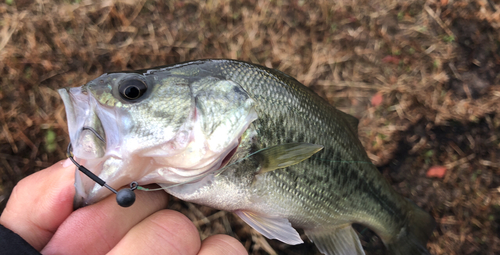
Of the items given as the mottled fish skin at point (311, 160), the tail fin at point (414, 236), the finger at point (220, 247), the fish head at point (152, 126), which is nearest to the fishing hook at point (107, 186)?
the fish head at point (152, 126)

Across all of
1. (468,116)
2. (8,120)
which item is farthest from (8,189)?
(468,116)

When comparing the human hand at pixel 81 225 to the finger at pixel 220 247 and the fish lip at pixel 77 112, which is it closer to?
the finger at pixel 220 247

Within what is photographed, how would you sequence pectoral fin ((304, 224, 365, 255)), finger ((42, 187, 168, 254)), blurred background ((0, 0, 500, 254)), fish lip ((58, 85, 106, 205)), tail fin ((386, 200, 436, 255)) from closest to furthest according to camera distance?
fish lip ((58, 85, 106, 205)) → finger ((42, 187, 168, 254)) → pectoral fin ((304, 224, 365, 255)) → tail fin ((386, 200, 436, 255)) → blurred background ((0, 0, 500, 254))

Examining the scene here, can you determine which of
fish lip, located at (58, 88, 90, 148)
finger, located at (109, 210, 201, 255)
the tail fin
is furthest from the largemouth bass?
the tail fin

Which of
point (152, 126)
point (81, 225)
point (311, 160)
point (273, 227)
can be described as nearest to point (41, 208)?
point (81, 225)

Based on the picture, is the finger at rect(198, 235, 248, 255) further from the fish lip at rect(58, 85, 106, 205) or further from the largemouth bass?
the fish lip at rect(58, 85, 106, 205)
